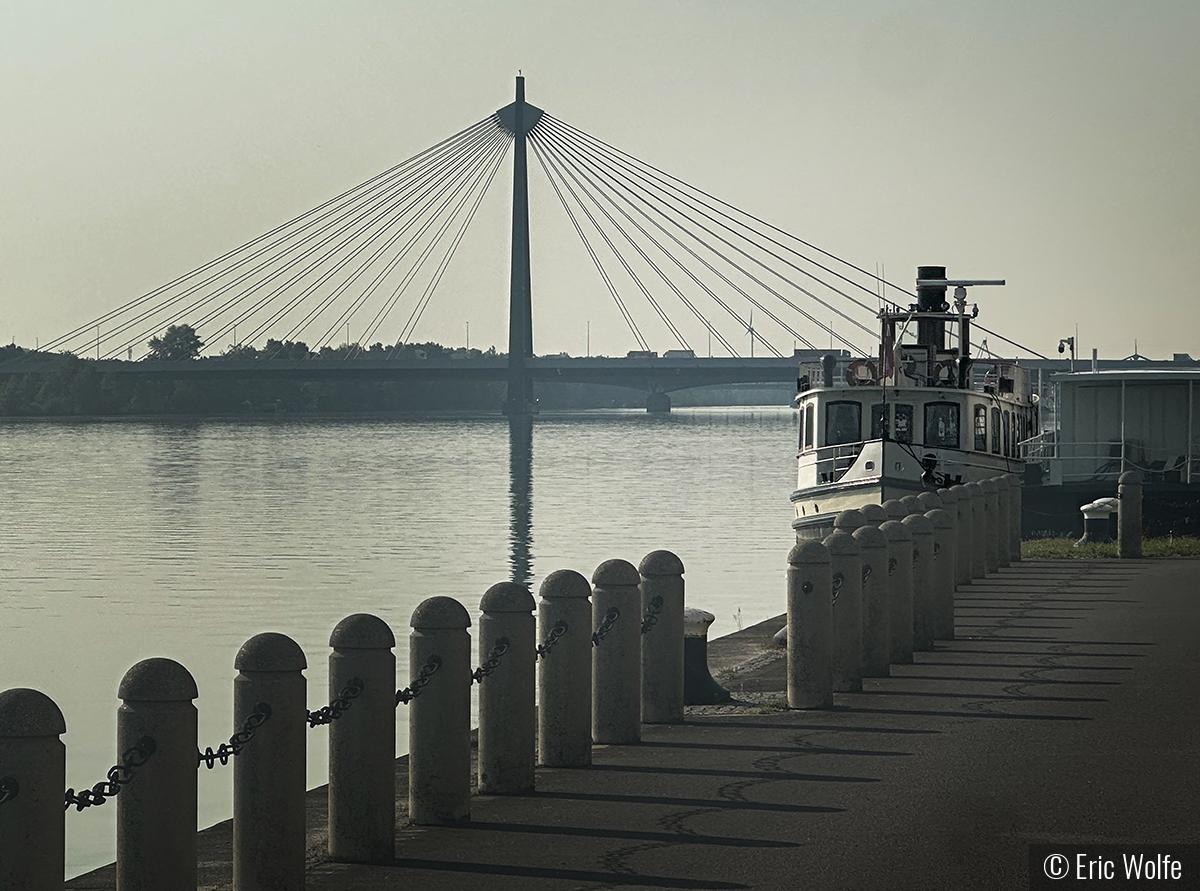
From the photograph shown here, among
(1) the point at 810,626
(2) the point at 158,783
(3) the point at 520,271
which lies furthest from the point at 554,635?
(3) the point at 520,271

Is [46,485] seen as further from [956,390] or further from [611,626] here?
[611,626]

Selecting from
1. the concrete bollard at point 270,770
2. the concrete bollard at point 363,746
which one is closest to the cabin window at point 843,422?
the concrete bollard at point 363,746

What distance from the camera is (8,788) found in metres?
6.07

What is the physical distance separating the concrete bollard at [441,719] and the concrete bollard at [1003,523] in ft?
49.2

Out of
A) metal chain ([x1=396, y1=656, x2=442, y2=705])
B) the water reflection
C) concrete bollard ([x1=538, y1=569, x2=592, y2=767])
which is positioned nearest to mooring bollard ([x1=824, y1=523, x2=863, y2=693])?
concrete bollard ([x1=538, y1=569, x2=592, y2=767])

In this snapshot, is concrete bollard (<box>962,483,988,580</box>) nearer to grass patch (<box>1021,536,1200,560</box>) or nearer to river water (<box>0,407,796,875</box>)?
grass patch (<box>1021,536,1200,560</box>)

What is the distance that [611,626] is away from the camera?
1021 centimetres

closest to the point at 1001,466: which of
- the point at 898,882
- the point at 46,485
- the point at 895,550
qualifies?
the point at 895,550

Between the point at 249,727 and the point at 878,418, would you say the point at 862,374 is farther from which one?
the point at 249,727

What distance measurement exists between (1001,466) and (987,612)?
14.9 m

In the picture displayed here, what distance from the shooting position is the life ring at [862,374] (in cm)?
3192

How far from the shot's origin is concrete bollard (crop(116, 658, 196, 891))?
6562mm

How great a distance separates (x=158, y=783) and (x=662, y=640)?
15.8 ft

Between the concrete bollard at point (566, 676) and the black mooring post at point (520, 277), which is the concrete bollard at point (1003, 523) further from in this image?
the black mooring post at point (520, 277)
